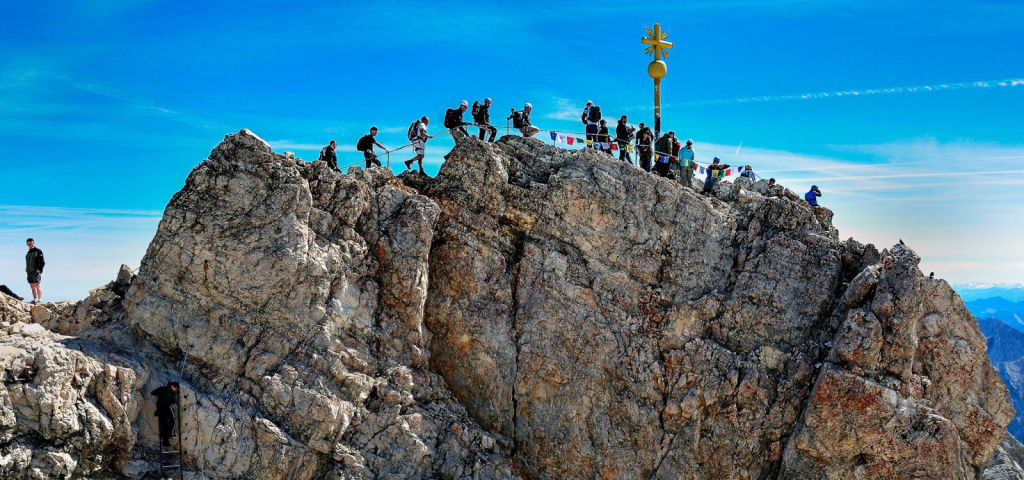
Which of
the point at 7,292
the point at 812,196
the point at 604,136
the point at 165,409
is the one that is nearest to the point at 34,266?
the point at 7,292

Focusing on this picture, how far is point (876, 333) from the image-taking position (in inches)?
1068

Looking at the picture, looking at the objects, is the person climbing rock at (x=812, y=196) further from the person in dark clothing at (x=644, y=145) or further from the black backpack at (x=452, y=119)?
the black backpack at (x=452, y=119)

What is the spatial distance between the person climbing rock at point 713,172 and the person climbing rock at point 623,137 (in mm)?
3353

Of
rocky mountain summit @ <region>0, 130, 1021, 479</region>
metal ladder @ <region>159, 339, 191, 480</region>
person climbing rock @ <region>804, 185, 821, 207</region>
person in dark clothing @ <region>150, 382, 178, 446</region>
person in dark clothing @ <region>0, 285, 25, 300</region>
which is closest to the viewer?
metal ladder @ <region>159, 339, 191, 480</region>

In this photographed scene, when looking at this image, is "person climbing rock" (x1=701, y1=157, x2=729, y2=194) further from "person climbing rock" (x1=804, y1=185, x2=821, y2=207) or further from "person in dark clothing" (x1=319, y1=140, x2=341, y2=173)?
"person in dark clothing" (x1=319, y1=140, x2=341, y2=173)

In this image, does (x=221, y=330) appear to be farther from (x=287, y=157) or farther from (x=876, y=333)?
(x=876, y=333)

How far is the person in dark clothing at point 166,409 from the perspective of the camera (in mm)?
22734

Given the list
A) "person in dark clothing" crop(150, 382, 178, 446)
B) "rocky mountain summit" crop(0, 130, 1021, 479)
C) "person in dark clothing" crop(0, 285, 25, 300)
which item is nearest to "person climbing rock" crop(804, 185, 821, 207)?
"rocky mountain summit" crop(0, 130, 1021, 479)

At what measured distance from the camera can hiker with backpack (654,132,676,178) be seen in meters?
33.3

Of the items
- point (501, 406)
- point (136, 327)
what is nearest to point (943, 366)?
point (501, 406)

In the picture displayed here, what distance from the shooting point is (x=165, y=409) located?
22.7 meters

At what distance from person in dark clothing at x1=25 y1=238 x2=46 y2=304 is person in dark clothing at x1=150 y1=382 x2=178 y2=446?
22.3 feet

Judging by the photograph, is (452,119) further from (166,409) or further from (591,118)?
(166,409)

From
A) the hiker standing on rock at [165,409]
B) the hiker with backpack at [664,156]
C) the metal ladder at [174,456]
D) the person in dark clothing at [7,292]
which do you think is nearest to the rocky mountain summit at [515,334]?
the metal ladder at [174,456]
